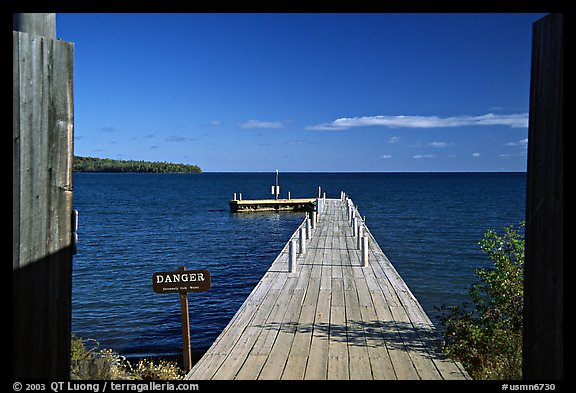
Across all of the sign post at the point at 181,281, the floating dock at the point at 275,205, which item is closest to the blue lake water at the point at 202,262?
the floating dock at the point at 275,205

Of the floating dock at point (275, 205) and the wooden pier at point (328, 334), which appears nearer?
the wooden pier at point (328, 334)

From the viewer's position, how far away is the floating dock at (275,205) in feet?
152

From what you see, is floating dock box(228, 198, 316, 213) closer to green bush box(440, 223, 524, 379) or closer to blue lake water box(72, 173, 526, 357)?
blue lake water box(72, 173, 526, 357)

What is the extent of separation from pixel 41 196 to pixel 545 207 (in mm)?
1914

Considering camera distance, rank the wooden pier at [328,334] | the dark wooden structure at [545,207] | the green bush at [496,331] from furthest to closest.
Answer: the green bush at [496,331], the wooden pier at [328,334], the dark wooden structure at [545,207]

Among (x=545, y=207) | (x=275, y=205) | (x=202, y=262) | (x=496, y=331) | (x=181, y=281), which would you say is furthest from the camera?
(x=275, y=205)

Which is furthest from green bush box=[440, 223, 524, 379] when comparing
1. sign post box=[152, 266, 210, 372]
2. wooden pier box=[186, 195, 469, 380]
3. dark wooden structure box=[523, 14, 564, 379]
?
dark wooden structure box=[523, 14, 564, 379]

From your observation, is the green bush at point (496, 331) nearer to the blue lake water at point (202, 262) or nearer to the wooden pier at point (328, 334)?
the wooden pier at point (328, 334)

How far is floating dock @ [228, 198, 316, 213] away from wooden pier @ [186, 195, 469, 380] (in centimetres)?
3417

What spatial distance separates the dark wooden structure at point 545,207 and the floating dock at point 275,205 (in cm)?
4387

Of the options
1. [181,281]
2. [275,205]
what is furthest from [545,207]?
[275,205]

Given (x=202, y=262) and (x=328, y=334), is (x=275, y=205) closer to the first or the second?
(x=202, y=262)

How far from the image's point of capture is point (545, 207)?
6.04 ft
